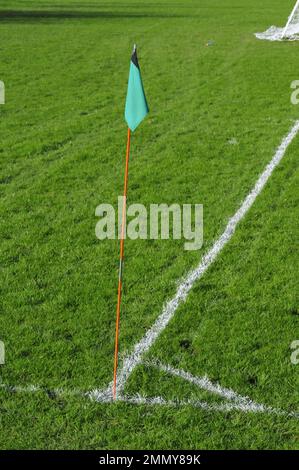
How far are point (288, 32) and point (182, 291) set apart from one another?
15.0 meters

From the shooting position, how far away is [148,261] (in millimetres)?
6051

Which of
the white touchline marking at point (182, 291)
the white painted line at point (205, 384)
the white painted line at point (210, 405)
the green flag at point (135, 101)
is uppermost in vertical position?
the green flag at point (135, 101)

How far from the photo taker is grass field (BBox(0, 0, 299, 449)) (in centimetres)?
407

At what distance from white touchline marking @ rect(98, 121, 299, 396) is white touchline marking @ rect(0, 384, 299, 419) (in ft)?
0.26

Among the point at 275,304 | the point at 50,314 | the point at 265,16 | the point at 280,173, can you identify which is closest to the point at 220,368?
the point at 275,304

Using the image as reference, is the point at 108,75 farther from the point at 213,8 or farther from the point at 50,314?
the point at 213,8

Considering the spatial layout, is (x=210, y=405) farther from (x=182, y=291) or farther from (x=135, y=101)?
(x=135, y=101)

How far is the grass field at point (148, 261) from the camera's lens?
4074mm

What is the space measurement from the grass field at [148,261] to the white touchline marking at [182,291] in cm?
7

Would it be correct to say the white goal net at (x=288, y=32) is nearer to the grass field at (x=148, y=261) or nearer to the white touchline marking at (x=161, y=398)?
the grass field at (x=148, y=261)

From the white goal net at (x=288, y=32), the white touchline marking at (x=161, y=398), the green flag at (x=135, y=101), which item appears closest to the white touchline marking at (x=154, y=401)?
the white touchline marking at (x=161, y=398)

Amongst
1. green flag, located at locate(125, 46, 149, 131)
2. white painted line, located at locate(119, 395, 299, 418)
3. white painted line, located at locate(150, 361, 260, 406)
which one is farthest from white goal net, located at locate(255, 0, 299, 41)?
white painted line, located at locate(119, 395, 299, 418)

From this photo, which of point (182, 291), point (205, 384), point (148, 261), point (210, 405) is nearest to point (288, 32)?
point (148, 261)

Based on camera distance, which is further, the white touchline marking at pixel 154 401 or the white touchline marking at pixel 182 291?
the white touchline marking at pixel 182 291
